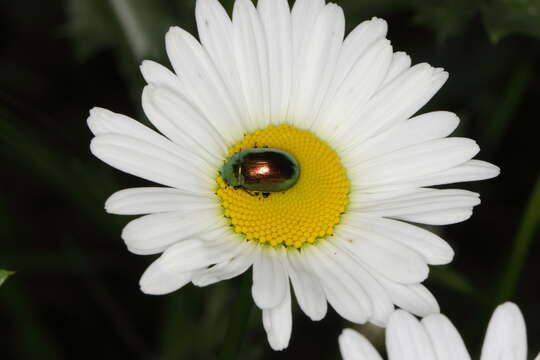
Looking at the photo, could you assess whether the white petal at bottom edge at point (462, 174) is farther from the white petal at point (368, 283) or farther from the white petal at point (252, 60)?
the white petal at point (252, 60)

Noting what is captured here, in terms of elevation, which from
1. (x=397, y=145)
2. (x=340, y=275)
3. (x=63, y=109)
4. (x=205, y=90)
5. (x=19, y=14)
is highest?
(x=19, y=14)

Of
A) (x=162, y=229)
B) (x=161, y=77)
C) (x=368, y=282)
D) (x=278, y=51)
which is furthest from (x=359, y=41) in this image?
(x=162, y=229)

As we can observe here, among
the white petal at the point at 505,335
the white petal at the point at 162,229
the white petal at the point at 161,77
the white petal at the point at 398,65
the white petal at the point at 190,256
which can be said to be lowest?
the white petal at the point at 505,335

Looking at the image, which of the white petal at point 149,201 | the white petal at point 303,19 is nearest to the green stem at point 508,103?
the white petal at point 303,19

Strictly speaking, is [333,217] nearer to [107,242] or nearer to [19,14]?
[107,242]

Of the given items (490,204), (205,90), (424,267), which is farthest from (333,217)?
(490,204)
